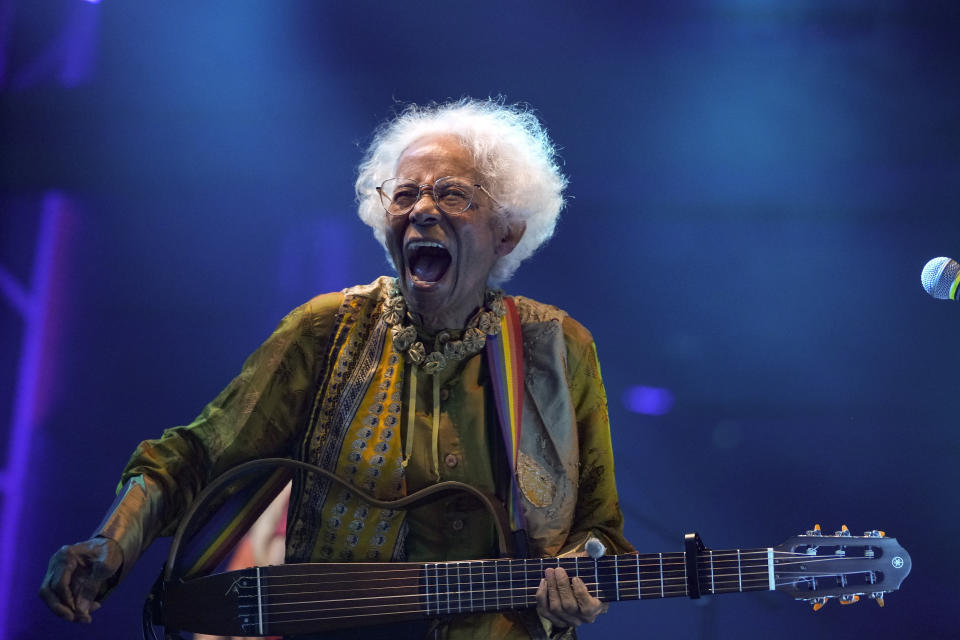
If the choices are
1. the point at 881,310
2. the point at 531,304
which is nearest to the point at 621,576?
the point at 531,304

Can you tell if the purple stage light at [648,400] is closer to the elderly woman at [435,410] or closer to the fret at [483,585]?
the elderly woman at [435,410]

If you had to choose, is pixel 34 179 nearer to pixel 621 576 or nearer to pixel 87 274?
pixel 87 274

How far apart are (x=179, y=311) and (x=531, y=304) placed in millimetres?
1386

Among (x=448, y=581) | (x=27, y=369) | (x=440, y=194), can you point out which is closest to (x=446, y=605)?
(x=448, y=581)

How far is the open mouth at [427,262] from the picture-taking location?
2.40m

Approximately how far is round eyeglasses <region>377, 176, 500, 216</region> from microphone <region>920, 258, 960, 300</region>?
1.21 m

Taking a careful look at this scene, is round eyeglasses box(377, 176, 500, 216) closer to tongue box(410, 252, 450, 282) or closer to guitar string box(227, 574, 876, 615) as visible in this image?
tongue box(410, 252, 450, 282)

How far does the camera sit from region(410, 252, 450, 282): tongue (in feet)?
7.88

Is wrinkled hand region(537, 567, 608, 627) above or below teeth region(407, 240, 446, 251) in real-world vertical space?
below

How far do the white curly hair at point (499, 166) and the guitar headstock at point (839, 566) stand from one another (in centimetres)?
119

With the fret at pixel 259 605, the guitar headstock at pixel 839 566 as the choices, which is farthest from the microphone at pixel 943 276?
the fret at pixel 259 605

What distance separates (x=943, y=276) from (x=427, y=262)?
135 centimetres

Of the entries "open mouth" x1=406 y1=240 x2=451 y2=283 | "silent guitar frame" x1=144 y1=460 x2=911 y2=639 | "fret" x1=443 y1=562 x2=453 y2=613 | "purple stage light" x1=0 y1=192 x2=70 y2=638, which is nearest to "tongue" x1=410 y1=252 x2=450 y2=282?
"open mouth" x1=406 y1=240 x2=451 y2=283

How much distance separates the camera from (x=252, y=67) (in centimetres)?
329
